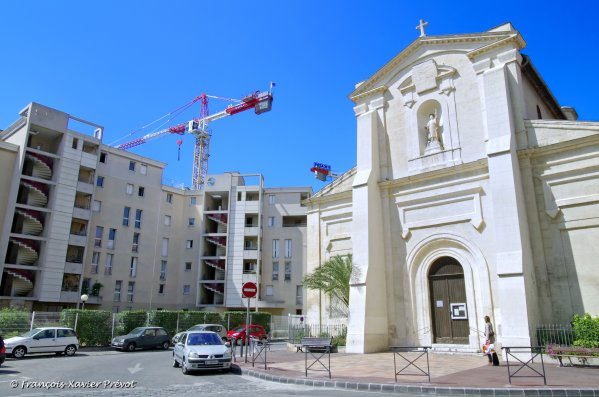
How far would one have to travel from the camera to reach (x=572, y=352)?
13852 millimetres

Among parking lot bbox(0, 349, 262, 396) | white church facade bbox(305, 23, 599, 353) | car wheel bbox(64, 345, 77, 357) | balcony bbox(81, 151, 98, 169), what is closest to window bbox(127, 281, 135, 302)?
balcony bbox(81, 151, 98, 169)

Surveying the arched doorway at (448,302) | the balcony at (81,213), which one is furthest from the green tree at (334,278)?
the balcony at (81,213)

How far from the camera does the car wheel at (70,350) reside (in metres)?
22.5

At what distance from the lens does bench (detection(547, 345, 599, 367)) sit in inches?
521

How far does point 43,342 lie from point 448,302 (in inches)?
765

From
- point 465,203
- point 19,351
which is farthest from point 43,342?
point 465,203

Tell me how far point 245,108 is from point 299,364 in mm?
64584

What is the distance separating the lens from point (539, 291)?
16531 millimetres

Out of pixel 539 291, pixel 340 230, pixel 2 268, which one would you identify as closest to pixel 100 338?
pixel 2 268

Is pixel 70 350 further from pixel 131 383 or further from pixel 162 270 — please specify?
pixel 162 270

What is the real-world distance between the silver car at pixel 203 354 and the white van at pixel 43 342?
10.2 m

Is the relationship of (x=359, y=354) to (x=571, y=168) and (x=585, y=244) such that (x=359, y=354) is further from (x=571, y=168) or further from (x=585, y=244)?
(x=571, y=168)

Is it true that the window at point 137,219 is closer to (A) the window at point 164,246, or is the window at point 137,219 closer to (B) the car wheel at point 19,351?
(A) the window at point 164,246

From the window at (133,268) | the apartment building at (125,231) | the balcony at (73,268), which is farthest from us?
the window at (133,268)
